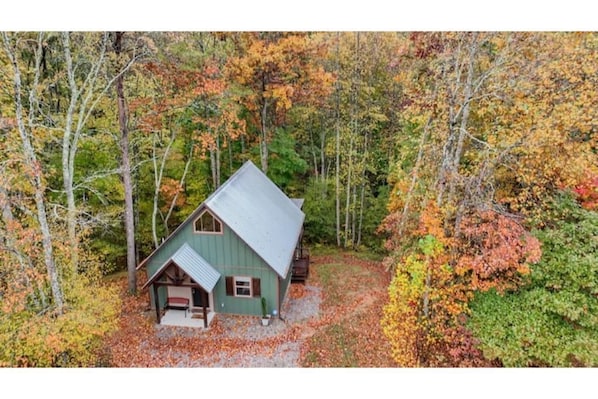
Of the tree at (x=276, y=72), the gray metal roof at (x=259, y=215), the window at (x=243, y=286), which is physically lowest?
the window at (x=243, y=286)

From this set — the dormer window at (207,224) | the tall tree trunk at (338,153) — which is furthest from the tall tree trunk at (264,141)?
the dormer window at (207,224)

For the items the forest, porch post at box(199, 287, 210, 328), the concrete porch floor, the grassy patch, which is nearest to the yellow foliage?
the forest

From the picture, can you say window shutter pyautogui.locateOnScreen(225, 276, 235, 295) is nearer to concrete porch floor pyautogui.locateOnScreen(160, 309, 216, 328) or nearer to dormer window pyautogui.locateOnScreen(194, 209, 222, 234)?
concrete porch floor pyautogui.locateOnScreen(160, 309, 216, 328)

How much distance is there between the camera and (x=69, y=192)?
991 centimetres

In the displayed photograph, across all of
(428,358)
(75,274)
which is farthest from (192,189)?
(428,358)

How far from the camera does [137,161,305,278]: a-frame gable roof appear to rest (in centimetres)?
1055

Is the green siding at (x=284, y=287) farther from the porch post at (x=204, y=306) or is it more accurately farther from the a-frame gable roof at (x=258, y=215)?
the porch post at (x=204, y=306)

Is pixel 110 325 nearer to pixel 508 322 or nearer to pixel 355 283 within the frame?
pixel 355 283

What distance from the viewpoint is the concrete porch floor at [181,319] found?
417 inches

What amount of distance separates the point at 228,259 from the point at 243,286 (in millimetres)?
1005

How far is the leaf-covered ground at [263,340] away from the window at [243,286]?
0.79 metres
